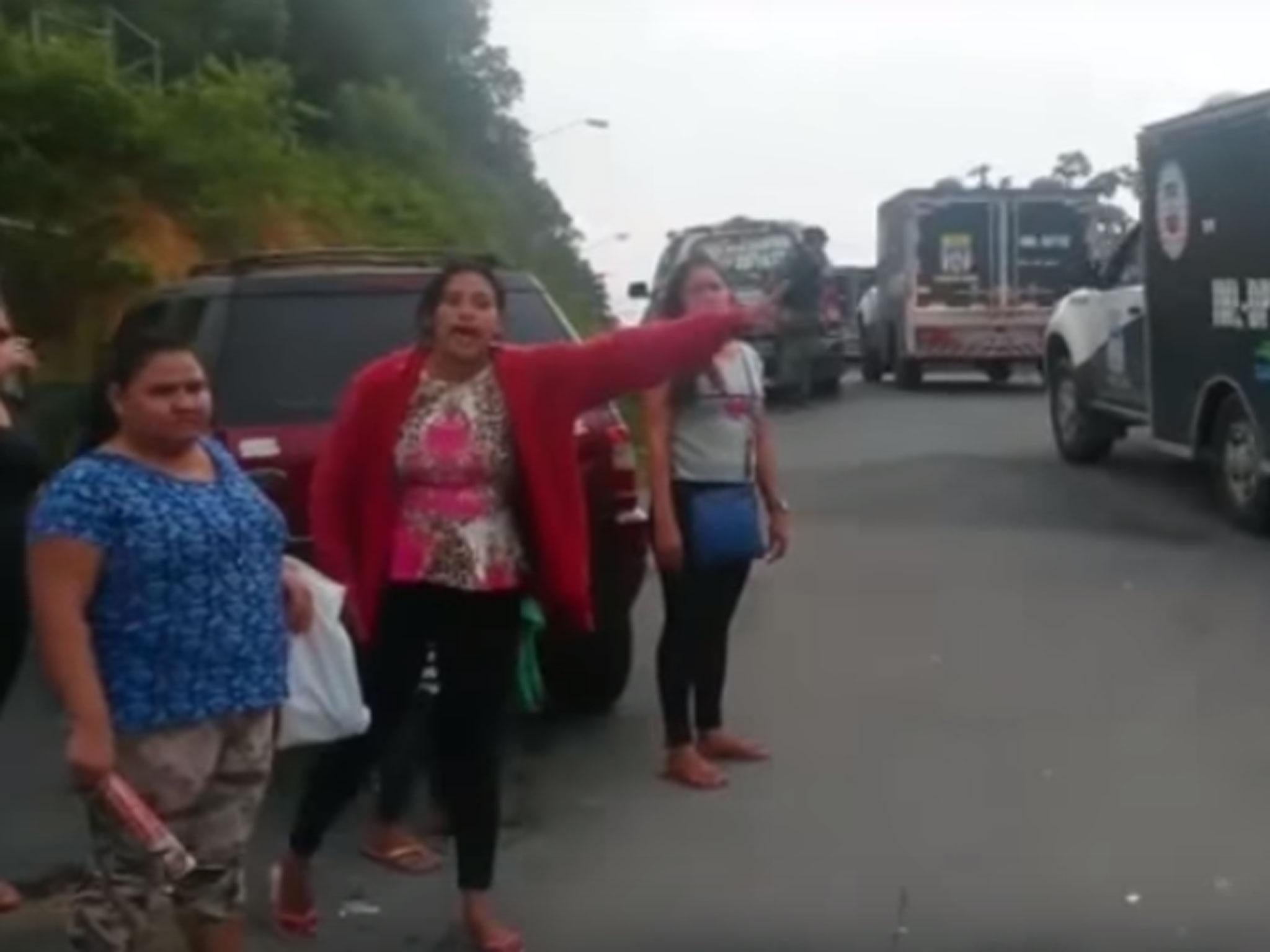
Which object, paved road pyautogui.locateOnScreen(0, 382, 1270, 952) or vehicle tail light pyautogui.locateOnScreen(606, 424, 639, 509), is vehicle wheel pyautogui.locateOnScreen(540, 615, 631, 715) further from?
vehicle tail light pyautogui.locateOnScreen(606, 424, 639, 509)

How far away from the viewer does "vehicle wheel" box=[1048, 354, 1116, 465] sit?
18.8 m

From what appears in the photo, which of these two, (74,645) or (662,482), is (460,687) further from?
(662,482)

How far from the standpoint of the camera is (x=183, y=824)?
17.8ft

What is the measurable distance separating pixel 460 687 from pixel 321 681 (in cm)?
52

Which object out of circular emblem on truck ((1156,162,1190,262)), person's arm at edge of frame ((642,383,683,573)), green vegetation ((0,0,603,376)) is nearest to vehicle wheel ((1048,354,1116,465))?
circular emblem on truck ((1156,162,1190,262))

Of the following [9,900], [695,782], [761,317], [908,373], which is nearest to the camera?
[761,317]

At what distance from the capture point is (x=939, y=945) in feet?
21.7

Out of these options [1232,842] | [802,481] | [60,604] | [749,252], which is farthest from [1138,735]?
[749,252]

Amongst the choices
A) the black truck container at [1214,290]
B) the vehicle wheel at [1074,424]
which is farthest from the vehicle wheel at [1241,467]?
the vehicle wheel at [1074,424]

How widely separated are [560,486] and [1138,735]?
3.55 m

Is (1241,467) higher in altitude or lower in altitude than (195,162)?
lower

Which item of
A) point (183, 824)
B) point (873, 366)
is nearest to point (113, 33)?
point (873, 366)

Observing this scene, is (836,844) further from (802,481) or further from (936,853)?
(802,481)

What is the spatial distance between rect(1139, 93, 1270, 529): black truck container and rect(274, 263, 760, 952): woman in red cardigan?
8.60 m
